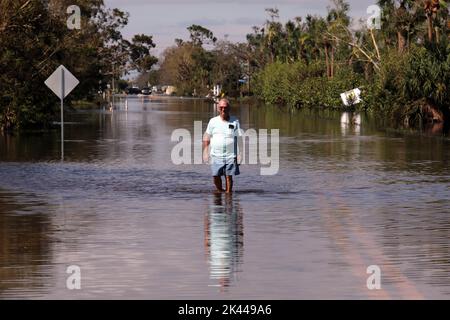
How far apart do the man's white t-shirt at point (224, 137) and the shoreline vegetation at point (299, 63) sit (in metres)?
4.80

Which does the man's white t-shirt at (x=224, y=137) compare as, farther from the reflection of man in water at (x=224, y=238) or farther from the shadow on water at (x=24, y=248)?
the shadow on water at (x=24, y=248)

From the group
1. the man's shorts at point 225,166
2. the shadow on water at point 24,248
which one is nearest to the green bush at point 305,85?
the man's shorts at point 225,166

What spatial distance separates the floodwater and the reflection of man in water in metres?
0.02

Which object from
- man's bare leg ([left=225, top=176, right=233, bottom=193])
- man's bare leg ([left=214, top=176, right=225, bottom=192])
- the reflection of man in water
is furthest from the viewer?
man's bare leg ([left=214, top=176, right=225, bottom=192])

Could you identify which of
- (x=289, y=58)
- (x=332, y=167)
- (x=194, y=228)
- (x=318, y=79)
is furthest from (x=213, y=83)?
(x=194, y=228)

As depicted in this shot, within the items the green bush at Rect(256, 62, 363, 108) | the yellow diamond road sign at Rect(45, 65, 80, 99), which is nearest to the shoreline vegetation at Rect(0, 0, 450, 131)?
the green bush at Rect(256, 62, 363, 108)

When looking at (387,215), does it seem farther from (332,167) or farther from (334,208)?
(332,167)

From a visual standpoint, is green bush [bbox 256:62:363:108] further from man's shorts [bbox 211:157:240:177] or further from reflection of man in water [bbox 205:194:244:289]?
reflection of man in water [bbox 205:194:244:289]

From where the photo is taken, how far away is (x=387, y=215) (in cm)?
1803

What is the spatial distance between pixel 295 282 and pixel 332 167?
17.1 m

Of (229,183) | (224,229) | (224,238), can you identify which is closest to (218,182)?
(229,183)

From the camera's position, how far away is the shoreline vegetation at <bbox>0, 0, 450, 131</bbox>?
48531 millimetres

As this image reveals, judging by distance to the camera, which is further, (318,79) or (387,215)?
(318,79)

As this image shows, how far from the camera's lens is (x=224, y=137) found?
2023cm
